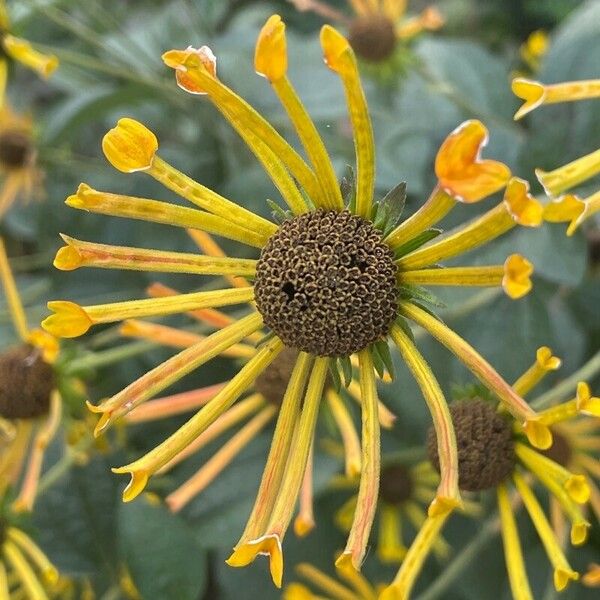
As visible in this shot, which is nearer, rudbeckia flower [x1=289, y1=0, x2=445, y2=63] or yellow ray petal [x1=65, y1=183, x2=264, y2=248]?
yellow ray petal [x1=65, y1=183, x2=264, y2=248]

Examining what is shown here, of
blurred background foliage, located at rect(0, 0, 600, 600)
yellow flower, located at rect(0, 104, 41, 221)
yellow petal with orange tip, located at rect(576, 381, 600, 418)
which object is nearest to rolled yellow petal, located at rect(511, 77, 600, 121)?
yellow petal with orange tip, located at rect(576, 381, 600, 418)

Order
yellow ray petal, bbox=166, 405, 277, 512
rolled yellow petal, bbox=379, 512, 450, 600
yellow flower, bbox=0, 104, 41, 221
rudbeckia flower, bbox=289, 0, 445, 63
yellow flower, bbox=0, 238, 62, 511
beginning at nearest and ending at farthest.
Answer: rolled yellow petal, bbox=379, 512, 450, 600 → yellow ray petal, bbox=166, 405, 277, 512 → yellow flower, bbox=0, 238, 62, 511 → rudbeckia flower, bbox=289, 0, 445, 63 → yellow flower, bbox=0, 104, 41, 221

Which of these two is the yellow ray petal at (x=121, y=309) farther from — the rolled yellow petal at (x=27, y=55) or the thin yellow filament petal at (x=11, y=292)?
the rolled yellow petal at (x=27, y=55)

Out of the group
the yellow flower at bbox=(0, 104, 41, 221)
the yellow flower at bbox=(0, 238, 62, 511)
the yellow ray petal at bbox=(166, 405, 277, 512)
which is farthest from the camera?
the yellow flower at bbox=(0, 104, 41, 221)

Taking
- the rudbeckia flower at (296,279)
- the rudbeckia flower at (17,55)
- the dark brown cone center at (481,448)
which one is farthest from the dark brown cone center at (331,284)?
the rudbeckia flower at (17,55)

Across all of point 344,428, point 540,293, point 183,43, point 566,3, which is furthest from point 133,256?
point 566,3

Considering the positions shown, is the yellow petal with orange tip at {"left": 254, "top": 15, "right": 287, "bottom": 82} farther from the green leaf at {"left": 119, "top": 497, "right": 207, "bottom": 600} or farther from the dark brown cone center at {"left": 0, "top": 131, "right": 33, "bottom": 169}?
the dark brown cone center at {"left": 0, "top": 131, "right": 33, "bottom": 169}

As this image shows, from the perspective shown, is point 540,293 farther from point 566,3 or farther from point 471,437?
point 566,3
